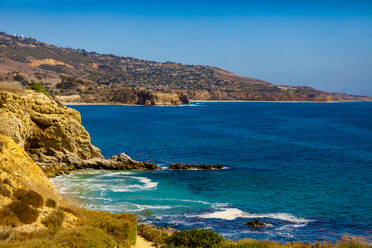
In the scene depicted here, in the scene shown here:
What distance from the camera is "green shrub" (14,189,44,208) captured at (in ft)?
43.0

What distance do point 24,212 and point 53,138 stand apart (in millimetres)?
24107

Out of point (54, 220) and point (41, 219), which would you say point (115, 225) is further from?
point (41, 219)

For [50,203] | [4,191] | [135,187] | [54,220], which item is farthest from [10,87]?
[54,220]

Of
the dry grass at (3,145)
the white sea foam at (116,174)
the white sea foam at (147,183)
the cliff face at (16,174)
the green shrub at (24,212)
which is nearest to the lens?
the green shrub at (24,212)

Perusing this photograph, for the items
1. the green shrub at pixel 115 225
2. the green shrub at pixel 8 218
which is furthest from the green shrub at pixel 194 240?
the green shrub at pixel 8 218

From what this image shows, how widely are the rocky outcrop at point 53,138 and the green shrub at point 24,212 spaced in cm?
1988

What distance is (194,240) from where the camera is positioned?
14227 mm

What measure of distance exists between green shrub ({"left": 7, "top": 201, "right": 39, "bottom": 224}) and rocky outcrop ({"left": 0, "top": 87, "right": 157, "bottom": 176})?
65.2 feet

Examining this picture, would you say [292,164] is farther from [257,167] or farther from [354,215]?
[354,215]

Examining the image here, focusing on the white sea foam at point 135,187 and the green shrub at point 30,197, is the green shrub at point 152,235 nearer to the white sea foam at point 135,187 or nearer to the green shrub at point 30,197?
the green shrub at point 30,197

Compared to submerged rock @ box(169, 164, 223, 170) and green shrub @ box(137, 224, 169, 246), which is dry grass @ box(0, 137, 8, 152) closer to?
green shrub @ box(137, 224, 169, 246)

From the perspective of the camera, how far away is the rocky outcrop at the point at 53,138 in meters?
33.3

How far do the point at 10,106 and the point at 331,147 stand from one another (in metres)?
43.7

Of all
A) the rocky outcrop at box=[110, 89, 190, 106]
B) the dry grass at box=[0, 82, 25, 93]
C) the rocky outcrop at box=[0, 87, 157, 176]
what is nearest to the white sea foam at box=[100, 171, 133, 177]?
the rocky outcrop at box=[0, 87, 157, 176]
